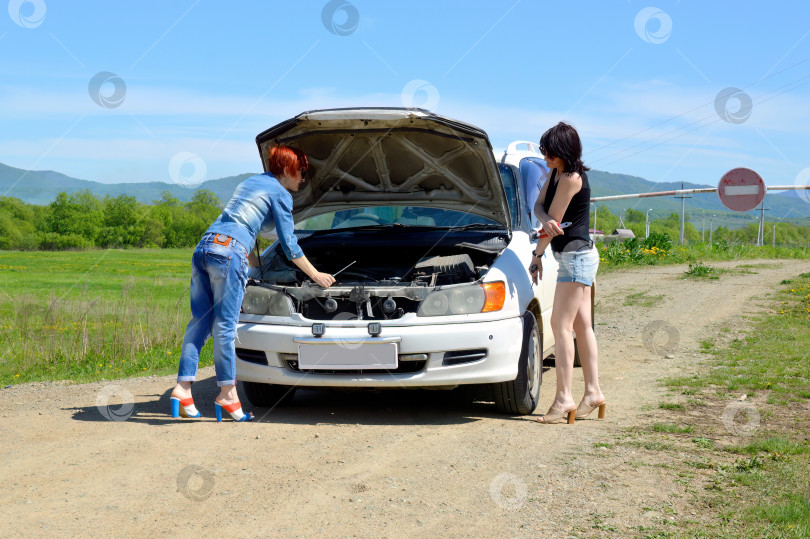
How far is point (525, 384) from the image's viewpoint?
18.7ft

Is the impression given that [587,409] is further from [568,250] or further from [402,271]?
[402,271]

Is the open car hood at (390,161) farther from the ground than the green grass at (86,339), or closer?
farther from the ground

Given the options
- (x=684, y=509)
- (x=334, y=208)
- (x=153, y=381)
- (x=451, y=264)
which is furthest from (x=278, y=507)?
(x=153, y=381)

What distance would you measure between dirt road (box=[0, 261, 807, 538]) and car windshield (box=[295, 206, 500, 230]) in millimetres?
1530

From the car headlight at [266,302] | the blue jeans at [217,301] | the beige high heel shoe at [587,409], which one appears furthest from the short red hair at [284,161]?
the beige high heel shoe at [587,409]

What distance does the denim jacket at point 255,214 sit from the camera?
5.52 m

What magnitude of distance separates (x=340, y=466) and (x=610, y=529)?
1.63m

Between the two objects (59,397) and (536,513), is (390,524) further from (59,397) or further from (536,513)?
(59,397)

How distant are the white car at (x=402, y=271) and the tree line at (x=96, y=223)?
99.4 m

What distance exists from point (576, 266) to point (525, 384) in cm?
93

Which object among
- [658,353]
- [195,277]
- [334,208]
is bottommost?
[658,353]

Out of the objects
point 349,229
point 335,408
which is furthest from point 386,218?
point 335,408

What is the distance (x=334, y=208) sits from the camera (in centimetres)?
717

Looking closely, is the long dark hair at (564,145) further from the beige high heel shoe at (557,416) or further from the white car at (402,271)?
the beige high heel shoe at (557,416)
